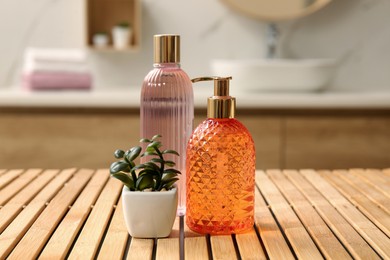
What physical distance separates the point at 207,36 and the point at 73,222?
82.3 inches

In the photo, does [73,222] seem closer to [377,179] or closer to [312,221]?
[312,221]

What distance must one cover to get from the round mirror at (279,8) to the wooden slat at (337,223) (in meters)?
1.64

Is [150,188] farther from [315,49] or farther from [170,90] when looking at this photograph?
[315,49]

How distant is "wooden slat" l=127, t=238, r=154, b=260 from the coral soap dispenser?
0.10 meters

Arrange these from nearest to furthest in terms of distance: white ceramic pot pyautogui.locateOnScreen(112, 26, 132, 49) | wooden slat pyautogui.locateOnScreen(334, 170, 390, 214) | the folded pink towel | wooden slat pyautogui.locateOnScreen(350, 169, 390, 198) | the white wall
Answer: wooden slat pyautogui.locateOnScreen(334, 170, 390, 214) < wooden slat pyautogui.locateOnScreen(350, 169, 390, 198) < the folded pink towel < white ceramic pot pyautogui.locateOnScreen(112, 26, 132, 49) < the white wall

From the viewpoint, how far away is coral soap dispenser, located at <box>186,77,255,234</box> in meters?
0.99

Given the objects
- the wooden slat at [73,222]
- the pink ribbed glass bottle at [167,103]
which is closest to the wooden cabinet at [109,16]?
the wooden slat at [73,222]

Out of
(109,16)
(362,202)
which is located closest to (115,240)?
(362,202)

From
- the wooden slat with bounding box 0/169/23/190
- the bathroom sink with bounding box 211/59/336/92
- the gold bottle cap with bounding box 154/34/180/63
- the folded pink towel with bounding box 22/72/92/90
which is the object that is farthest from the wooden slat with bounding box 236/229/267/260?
the folded pink towel with bounding box 22/72/92/90

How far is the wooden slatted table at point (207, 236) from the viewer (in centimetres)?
91

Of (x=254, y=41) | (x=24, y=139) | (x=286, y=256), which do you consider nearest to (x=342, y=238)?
(x=286, y=256)

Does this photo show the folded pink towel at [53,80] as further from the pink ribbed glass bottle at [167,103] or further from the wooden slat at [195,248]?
the wooden slat at [195,248]

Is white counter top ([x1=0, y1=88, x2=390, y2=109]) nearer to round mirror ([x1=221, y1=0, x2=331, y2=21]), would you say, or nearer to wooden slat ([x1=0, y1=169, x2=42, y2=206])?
round mirror ([x1=221, y1=0, x2=331, y2=21])

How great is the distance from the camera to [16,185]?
1328 millimetres
